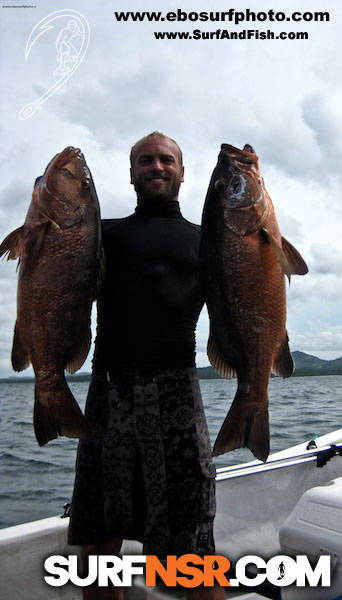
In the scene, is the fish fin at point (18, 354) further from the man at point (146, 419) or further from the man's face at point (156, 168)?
the man's face at point (156, 168)

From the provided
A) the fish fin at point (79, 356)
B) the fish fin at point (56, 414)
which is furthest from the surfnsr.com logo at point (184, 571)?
the fish fin at point (79, 356)

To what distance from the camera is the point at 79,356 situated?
2.69 meters

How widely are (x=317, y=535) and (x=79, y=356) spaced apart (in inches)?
71.2

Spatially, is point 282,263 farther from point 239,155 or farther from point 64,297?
point 64,297

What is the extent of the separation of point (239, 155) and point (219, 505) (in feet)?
10.3

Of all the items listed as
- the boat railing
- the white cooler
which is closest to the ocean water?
the boat railing

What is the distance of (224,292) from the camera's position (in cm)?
259

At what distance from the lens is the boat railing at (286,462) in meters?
4.76

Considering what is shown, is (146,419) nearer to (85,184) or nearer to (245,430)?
(245,430)

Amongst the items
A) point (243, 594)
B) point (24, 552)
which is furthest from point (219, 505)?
point (24, 552)

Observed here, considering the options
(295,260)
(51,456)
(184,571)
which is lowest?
(51,456)

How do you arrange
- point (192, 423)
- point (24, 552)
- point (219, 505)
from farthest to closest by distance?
point (219, 505) < point (24, 552) < point (192, 423)

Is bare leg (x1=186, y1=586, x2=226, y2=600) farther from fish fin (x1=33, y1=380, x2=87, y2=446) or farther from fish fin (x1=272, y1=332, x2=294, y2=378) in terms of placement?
fish fin (x1=272, y1=332, x2=294, y2=378)

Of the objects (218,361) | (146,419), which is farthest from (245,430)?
(146,419)
